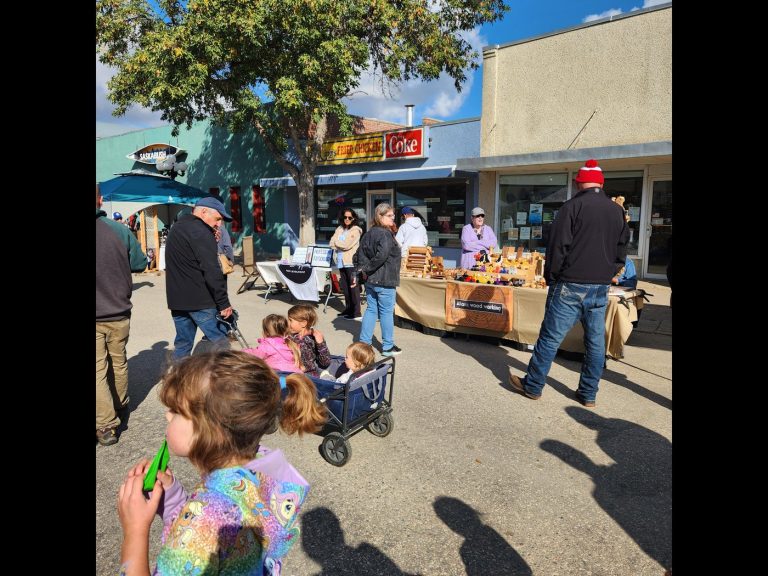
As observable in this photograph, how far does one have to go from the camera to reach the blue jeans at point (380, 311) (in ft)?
19.5

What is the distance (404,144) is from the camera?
14508mm

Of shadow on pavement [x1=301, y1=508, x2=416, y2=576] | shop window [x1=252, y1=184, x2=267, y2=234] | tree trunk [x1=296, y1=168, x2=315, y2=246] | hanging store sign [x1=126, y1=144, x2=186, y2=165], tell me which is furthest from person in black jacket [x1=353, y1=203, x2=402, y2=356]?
hanging store sign [x1=126, y1=144, x2=186, y2=165]

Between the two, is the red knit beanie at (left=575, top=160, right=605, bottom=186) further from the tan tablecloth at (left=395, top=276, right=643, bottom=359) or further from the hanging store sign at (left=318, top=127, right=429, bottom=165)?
the hanging store sign at (left=318, top=127, right=429, bottom=165)

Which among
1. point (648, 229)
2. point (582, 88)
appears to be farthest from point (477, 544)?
point (582, 88)

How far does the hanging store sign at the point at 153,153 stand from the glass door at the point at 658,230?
58.1 ft

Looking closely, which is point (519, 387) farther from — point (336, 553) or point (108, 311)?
point (108, 311)

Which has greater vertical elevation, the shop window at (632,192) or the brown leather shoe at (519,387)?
the shop window at (632,192)

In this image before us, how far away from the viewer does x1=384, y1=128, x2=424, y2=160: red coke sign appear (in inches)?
558

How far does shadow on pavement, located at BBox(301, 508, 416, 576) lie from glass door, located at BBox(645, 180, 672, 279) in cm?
1006

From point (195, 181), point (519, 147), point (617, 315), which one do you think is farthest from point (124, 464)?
point (195, 181)

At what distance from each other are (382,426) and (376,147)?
39.9 feet

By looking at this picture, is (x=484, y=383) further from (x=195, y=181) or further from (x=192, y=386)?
(x=195, y=181)

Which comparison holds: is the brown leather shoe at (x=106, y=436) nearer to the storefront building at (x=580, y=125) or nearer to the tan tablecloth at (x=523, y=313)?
the tan tablecloth at (x=523, y=313)

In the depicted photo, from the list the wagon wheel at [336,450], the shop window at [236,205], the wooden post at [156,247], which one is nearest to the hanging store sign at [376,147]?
the shop window at [236,205]
